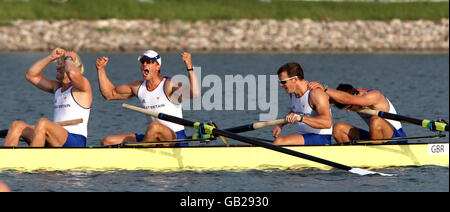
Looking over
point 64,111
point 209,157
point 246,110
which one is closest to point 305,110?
point 209,157

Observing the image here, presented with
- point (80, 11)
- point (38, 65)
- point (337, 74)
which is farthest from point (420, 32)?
point (38, 65)

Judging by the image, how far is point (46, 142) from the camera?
15.8m

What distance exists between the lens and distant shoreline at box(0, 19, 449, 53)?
2028 inches

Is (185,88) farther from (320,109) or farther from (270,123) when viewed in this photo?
(320,109)

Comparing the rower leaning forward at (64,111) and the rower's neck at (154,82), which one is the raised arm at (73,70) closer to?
the rower leaning forward at (64,111)

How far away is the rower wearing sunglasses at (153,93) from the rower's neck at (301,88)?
5.20ft

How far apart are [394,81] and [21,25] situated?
22249mm

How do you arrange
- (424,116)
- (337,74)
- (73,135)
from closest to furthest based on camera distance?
(73,135) → (424,116) → (337,74)

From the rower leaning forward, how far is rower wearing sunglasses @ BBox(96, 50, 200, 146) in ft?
1.36

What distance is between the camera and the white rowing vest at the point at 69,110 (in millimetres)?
15547

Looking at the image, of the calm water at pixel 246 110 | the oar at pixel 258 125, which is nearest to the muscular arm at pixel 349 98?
the oar at pixel 258 125

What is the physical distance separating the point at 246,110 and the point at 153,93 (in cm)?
1268

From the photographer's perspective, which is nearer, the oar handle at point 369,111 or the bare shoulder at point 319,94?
the bare shoulder at point 319,94

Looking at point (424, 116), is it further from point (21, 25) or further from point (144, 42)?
point (21, 25)
